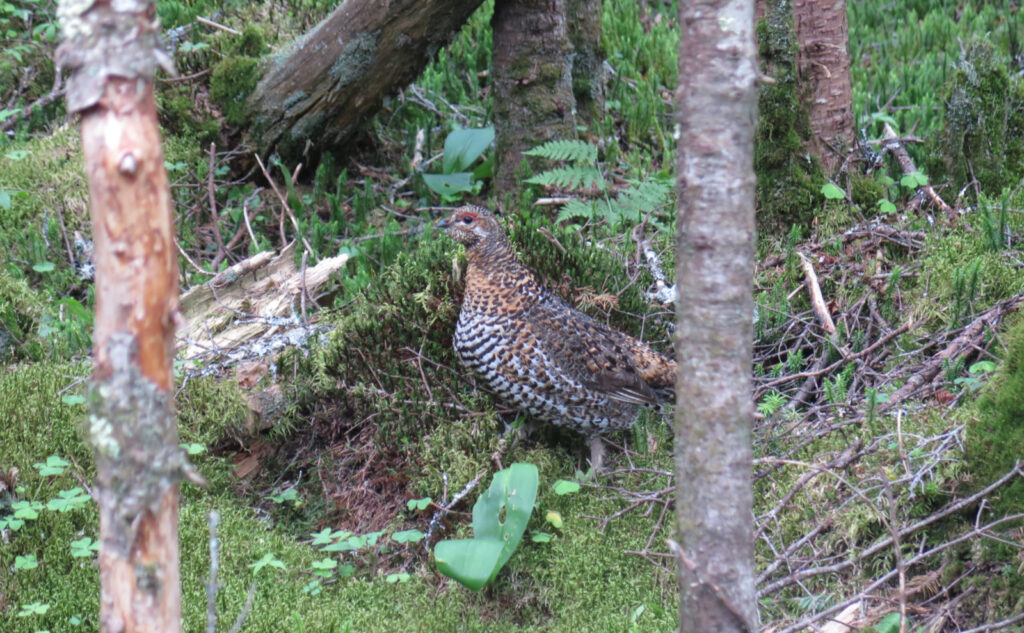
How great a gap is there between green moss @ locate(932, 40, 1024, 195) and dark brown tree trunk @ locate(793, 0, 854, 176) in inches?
24.7

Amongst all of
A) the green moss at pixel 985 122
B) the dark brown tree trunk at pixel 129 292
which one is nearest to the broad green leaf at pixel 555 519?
the dark brown tree trunk at pixel 129 292

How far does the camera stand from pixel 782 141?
543 cm

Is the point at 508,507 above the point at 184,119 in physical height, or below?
below

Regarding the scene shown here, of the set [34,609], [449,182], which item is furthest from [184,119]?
[34,609]

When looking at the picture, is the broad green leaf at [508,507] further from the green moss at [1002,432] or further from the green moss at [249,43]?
the green moss at [249,43]

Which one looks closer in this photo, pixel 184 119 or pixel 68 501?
pixel 68 501

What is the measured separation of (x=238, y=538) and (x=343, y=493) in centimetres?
61

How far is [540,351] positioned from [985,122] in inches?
128

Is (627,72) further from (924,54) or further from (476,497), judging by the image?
(476,497)

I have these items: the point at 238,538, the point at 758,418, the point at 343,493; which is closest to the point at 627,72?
the point at 758,418

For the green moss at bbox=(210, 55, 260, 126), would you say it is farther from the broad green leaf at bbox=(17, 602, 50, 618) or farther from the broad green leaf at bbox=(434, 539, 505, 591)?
the broad green leaf at bbox=(434, 539, 505, 591)

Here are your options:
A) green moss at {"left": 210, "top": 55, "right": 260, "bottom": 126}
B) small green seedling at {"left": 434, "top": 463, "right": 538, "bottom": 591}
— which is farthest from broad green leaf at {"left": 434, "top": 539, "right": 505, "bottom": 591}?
green moss at {"left": 210, "top": 55, "right": 260, "bottom": 126}

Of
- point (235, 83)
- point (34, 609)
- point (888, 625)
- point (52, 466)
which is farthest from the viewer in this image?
point (235, 83)

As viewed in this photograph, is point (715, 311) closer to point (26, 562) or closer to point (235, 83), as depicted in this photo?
point (26, 562)
